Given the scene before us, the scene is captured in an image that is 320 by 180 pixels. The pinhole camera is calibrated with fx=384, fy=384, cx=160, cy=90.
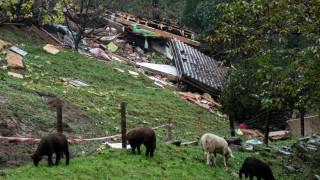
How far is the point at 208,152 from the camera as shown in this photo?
12.3 metres

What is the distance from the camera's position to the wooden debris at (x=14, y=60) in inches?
859

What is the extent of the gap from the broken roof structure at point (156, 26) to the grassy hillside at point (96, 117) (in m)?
12.2

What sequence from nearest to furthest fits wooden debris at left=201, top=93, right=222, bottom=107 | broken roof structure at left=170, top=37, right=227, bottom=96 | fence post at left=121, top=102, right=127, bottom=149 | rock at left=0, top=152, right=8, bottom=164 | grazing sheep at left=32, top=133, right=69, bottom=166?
grazing sheep at left=32, top=133, right=69, bottom=166, rock at left=0, top=152, right=8, bottom=164, fence post at left=121, top=102, right=127, bottom=149, wooden debris at left=201, top=93, right=222, bottom=107, broken roof structure at left=170, top=37, right=227, bottom=96

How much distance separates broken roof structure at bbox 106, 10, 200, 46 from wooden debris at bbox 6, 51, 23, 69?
19037 mm

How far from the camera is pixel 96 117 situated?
56.4 feet

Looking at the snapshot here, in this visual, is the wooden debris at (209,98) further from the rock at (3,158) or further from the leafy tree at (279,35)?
the rock at (3,158)

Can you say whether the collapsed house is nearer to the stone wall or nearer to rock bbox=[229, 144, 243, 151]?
the stone wall

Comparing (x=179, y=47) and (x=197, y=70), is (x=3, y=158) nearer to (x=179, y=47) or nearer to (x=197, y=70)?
(x=197, y=70)

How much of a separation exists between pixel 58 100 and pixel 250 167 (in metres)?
9.50

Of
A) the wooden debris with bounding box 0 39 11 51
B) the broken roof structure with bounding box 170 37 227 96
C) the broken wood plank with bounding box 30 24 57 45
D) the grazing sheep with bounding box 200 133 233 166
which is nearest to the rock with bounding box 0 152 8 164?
the grazing sheep with bounding box 200 133 233 166

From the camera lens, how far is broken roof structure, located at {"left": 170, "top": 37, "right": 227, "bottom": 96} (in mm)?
29328

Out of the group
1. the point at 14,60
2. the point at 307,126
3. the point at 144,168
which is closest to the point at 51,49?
the point at 14,60

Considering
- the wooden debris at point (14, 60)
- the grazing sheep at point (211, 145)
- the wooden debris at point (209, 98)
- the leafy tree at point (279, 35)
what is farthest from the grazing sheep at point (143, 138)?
the wooden debris at point (209, 98)

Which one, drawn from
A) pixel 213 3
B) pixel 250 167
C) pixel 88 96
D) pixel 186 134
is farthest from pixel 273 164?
pixel 213 3
